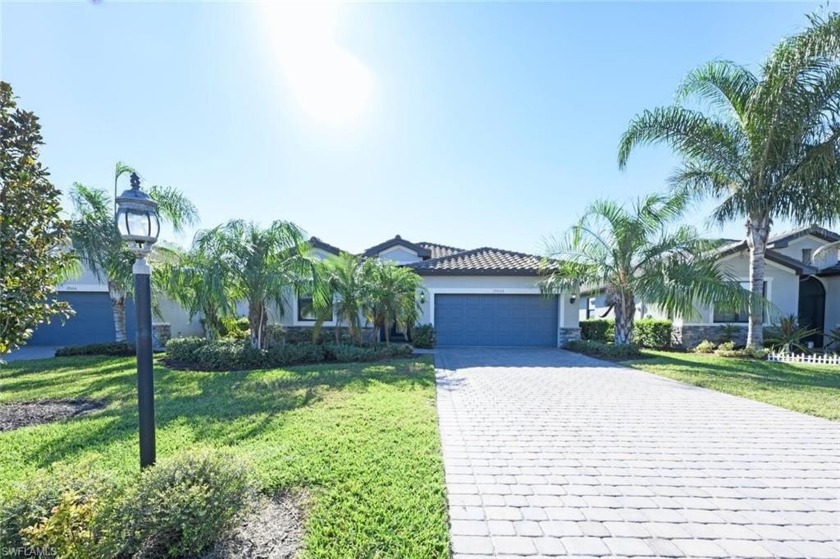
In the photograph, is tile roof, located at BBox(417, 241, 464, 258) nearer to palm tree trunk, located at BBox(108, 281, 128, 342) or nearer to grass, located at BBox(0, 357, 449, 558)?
grass, located at BBox(0, 357, 449, 558)

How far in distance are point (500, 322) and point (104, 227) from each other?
50.7ft

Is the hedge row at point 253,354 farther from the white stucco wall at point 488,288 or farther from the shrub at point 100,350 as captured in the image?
the white stucco wall at point 488,288

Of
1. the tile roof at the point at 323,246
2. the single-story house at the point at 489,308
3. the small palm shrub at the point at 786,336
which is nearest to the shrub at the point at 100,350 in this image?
the tile roof at the point at 323,246

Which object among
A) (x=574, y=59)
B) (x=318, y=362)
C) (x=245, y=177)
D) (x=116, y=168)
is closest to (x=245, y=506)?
(x=318, y=362)

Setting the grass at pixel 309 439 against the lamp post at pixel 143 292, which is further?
the lamp post at pixel 143 292

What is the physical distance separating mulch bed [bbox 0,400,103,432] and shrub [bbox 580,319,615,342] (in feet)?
60.6

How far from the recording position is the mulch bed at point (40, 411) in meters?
5.98

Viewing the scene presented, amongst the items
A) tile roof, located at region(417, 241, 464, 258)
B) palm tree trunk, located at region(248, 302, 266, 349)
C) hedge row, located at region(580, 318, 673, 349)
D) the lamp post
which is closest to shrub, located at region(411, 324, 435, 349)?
palm tree trunk, located at region(248, 302, 266, 349)

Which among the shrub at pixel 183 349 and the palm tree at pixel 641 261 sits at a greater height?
the palm tree at pixel 641 261

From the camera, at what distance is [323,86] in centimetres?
941

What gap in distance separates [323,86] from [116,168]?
812 cm

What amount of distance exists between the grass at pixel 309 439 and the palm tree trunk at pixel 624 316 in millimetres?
8927

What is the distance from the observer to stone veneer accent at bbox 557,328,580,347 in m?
15.9

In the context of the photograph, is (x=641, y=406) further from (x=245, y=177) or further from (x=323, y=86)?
(x=245, y=177)
